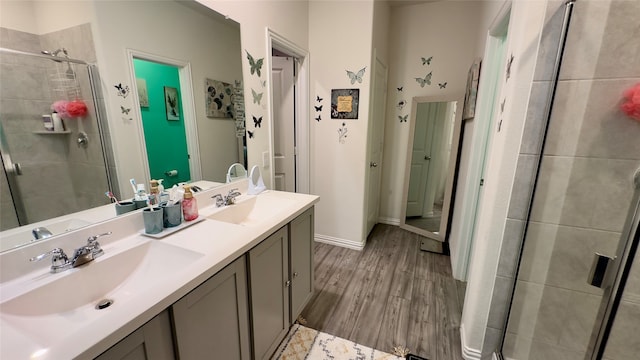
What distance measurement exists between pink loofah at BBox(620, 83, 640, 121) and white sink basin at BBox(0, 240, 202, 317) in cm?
178

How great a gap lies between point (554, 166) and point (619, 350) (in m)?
0.85

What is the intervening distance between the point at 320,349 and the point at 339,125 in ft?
6.47

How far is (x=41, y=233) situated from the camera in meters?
0.95

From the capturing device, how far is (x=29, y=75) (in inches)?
36.8

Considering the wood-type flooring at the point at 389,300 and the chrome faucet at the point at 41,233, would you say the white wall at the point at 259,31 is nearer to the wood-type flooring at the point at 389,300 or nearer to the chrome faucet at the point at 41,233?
the wood-type flooring at the point at 389,300

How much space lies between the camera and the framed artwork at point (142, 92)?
4.05 feet

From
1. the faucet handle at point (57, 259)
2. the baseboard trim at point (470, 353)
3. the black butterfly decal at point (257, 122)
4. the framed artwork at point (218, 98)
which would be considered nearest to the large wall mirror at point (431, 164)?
the baseboard trim at point (470, 353)

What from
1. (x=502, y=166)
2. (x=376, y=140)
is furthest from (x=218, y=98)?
(x=376, y=140)

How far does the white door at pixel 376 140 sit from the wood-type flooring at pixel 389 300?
22.0 inches

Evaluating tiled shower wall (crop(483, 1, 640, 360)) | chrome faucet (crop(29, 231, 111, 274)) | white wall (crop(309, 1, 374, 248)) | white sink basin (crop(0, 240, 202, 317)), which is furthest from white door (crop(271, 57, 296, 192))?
tiled shower wall (crop(483, 1, 640, 360))

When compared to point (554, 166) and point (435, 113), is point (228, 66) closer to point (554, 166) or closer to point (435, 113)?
point (554, 166)

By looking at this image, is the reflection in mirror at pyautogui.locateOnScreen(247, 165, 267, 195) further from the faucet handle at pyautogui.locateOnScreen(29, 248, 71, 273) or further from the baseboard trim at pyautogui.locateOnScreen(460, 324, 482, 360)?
the baseboard trim at pyautogui.locateOnScreen(460, 324, 482, 360)

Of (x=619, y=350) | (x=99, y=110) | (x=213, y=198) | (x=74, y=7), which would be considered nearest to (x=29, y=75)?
(x=99, y=110)

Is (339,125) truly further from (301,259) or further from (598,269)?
(598,269)
